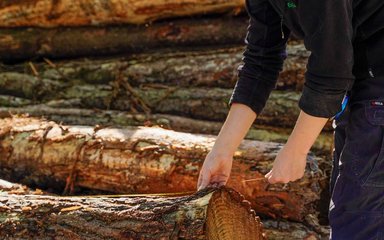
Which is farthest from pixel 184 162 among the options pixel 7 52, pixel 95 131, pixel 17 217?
pixel 7 52

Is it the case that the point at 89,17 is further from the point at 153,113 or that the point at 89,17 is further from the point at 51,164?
the point at 51,164

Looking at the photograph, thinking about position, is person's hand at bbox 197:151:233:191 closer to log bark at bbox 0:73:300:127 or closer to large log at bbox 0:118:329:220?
A: large log at bbox 0:118:329:220

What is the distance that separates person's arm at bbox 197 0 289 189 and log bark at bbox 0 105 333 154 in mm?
1459

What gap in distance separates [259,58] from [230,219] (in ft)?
2.23

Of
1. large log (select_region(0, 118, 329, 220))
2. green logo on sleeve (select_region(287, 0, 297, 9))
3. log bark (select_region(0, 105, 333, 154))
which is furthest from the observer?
log bark (select_region(0, 105, 333, 154))

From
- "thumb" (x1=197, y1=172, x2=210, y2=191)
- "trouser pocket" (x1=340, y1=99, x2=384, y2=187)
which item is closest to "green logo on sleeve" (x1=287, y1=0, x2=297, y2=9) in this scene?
"trouser pocket" (x1=340, y1=99, x2=384, y2=187)

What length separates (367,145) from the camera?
1735mm

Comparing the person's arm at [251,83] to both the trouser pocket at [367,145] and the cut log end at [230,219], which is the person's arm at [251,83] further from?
the trouser pocket at [367,145]

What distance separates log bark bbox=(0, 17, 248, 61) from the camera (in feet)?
14.4

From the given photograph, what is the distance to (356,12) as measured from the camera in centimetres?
166

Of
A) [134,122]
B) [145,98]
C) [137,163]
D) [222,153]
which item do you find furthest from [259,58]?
[145,98]

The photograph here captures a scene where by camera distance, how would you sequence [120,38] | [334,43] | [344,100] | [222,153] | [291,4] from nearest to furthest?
[334,43] < [291,4] < [344,100] < [222,153] < [120,38]

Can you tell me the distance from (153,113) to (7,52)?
1717 millimetres

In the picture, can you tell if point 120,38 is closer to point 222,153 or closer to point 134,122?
point 134,122
